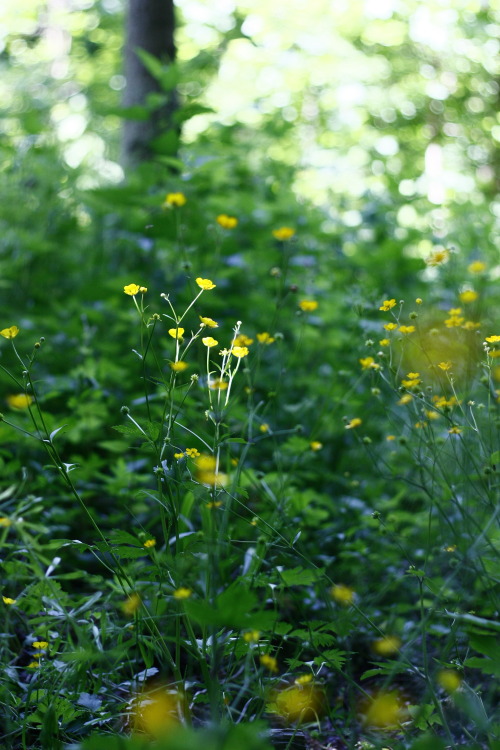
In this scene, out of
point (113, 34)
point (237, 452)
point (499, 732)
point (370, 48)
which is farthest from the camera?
point (370, 48)

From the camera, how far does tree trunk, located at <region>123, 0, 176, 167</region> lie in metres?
3.67

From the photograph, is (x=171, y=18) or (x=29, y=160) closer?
(x=29, y=160)

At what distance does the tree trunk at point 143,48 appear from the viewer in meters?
3.67

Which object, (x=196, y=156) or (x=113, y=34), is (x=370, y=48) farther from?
(x=196, y=156)

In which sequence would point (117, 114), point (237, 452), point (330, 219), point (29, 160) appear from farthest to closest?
point (330, 219) < point (29, 160) < point (117, 114) < point (237, 452)

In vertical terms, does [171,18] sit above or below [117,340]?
above

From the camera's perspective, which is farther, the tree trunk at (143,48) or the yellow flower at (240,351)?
the tree trunk at (143,48)

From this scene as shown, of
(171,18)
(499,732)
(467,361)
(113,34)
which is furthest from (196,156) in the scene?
(113,34)

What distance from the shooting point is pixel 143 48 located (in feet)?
12.3

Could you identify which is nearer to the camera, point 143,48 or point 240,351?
point 240,351

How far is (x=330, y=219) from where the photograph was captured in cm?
377

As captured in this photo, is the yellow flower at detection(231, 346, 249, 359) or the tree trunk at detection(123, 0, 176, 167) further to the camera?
the tree trunk at detection(123, 0, 176, 167)

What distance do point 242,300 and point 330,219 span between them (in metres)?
1.13

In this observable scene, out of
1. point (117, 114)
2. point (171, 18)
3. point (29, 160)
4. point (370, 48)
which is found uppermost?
point (171, 18)
